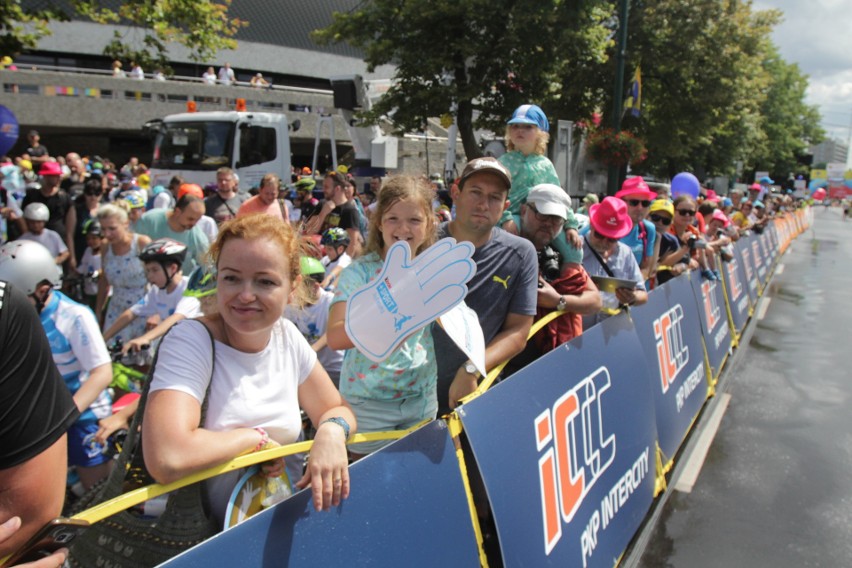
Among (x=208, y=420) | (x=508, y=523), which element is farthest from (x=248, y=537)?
(x=508, y=523)

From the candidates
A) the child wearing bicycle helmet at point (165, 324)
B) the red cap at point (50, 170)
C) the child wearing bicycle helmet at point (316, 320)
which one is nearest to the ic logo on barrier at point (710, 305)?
the child wearing bicycle helmet at point (316, 320)

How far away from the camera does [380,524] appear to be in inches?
72.6

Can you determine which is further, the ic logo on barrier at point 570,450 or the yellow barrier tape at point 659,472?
the yellow barrier tape at point 659,472

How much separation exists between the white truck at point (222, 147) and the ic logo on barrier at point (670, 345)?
10.2m

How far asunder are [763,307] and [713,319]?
531cm

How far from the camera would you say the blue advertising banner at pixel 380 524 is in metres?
1.50

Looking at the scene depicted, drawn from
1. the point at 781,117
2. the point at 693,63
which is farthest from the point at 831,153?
the point at 693,63

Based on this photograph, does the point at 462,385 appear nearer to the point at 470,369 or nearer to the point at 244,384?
the point at 470,369

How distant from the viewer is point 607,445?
3244mm

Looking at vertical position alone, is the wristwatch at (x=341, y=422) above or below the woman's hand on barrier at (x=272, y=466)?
above

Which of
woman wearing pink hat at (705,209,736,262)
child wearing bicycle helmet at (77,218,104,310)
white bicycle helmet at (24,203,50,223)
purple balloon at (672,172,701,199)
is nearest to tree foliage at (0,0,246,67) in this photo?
white bicycle helmet at (24,203,50,223)

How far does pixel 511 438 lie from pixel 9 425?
5.31 feet

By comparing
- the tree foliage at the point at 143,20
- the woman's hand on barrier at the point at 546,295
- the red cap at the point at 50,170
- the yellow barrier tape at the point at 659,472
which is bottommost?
the yellow barrier tape at the point at 659,472

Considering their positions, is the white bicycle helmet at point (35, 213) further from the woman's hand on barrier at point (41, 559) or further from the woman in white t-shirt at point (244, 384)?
the woman's hand on barrier at point (41, 559)
